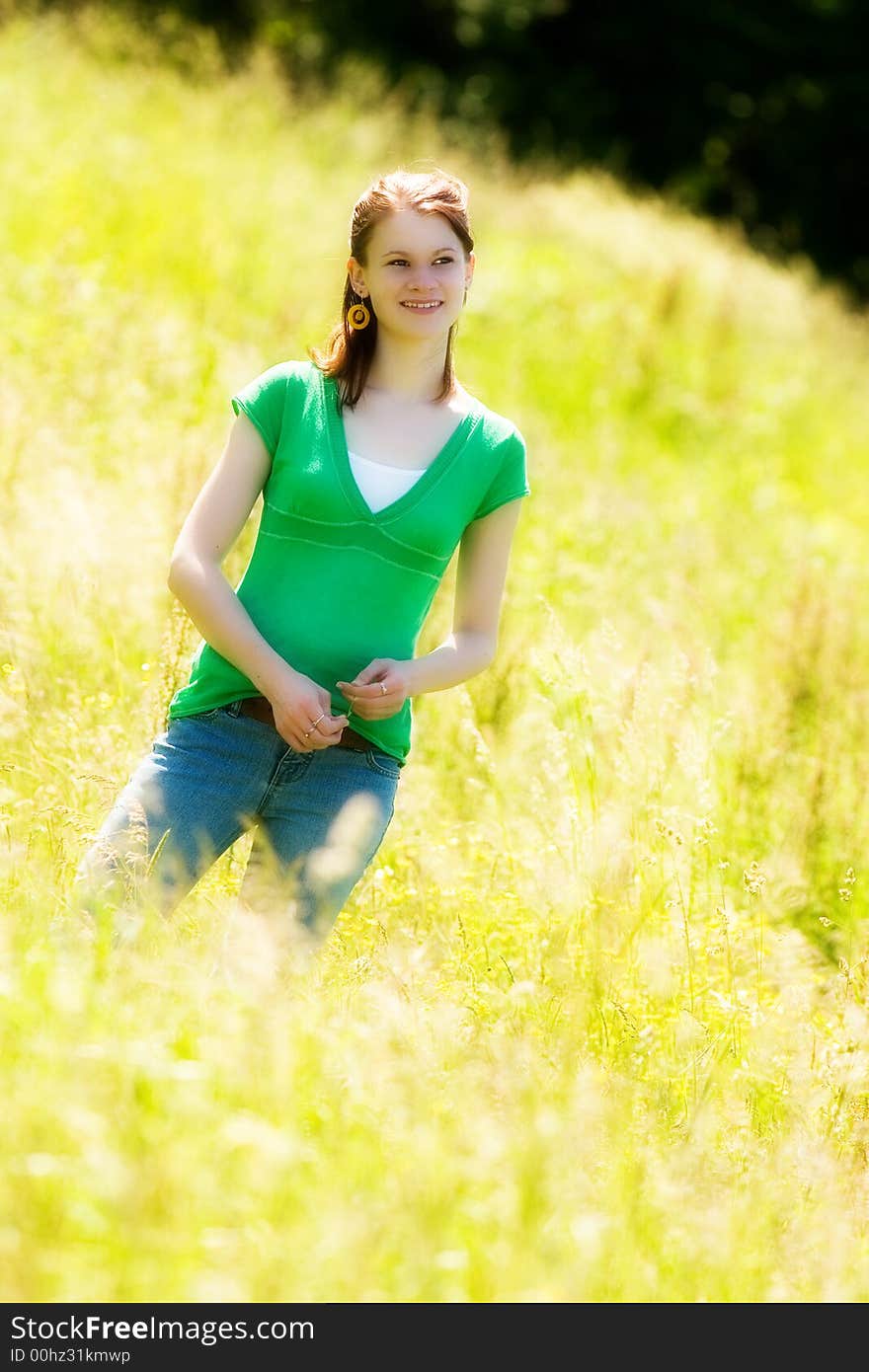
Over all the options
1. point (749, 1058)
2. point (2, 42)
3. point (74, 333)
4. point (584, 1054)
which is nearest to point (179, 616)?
point (584, 1054)

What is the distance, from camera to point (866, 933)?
374 centimetres

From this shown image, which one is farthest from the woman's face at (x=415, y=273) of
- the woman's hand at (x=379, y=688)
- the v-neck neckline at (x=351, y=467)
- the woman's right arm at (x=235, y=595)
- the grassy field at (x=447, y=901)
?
the grassy field at (x=447, y=901)

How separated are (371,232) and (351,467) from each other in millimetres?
435

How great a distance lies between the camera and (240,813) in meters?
2.60

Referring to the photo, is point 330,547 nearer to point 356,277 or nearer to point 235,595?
point 235,595

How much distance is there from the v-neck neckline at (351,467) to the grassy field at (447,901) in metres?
0.70

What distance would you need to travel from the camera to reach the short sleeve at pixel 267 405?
2.64 meters

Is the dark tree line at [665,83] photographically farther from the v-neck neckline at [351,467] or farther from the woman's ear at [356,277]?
the v-neck neckline at [351,467]

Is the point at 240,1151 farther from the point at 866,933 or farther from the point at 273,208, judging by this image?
the point at 273,208

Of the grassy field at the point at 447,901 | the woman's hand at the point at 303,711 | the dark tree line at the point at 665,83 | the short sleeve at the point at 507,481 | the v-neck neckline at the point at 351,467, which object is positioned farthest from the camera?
the dark tree line at the point at 665,83

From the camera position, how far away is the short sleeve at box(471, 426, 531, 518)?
273cm

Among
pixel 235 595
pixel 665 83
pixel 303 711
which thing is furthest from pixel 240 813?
pixel 665 83

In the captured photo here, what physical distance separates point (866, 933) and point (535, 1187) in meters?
2.01

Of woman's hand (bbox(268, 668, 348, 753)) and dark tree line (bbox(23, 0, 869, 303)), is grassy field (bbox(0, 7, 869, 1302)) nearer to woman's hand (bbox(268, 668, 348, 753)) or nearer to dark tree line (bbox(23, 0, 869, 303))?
woman's hand (bbox(268, 668, 348, 753))
